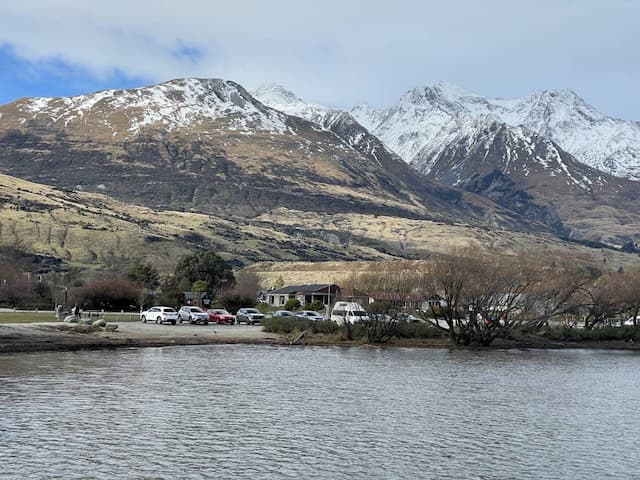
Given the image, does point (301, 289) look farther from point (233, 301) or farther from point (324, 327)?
point (324, 327)

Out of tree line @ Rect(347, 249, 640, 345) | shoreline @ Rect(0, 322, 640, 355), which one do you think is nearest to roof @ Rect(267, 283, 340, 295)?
tree line @ Rect(347, 249, 640, 345)

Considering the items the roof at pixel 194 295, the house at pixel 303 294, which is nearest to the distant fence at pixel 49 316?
the roof at pixel 194 295

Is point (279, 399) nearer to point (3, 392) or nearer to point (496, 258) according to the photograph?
point (3, 392)

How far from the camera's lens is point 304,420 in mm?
33938

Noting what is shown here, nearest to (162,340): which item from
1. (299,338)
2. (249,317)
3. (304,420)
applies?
(299,338)

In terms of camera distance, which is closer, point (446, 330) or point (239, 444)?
point (239, 444)

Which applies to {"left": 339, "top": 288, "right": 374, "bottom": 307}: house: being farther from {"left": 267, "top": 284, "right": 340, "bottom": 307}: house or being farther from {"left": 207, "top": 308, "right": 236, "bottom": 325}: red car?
{"left": 267, "top": 284, "right": 340, "bottom": 307}: house

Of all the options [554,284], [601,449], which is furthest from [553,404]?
[554,284]

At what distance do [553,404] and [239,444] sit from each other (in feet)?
63.9

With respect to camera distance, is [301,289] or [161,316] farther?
[301,289]

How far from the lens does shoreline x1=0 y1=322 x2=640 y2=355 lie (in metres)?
59.4

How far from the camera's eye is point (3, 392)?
3766 centimetres

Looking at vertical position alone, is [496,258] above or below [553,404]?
above

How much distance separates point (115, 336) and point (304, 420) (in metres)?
36.4
